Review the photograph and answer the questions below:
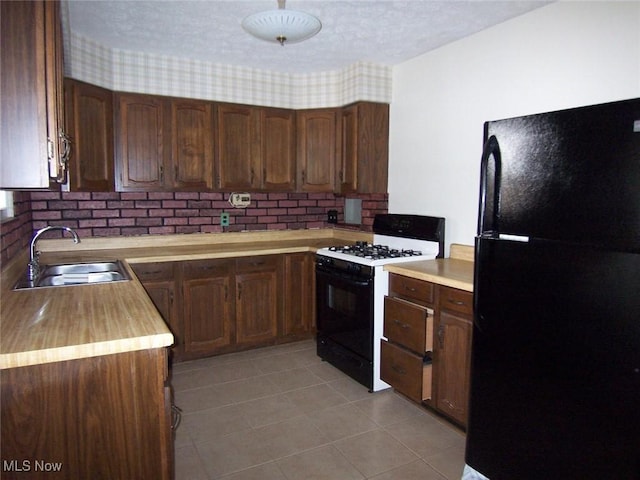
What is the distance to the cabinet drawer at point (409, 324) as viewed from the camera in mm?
2502

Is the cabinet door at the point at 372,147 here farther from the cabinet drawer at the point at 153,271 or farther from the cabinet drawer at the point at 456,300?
the cabinet drawer at the point at 153,271

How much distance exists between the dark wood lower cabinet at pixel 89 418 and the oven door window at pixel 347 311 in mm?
1595

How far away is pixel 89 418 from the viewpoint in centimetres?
134

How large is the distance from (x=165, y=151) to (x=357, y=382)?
2.23 m

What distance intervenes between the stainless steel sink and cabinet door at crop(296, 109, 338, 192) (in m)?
1.71

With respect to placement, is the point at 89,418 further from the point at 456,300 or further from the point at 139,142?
the point at 139,142

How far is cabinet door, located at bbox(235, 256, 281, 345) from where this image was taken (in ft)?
11.3

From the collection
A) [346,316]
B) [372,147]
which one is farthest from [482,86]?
[346,316]

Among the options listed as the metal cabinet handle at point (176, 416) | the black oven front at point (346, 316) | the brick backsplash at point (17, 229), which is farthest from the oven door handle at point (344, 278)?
the brick backsplash at point (17, 229)

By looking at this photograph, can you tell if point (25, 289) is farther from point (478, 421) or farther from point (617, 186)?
point (617, 186)

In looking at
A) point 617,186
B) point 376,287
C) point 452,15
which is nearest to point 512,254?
point 617,186

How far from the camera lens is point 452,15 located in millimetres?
2514

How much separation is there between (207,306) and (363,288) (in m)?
1.26

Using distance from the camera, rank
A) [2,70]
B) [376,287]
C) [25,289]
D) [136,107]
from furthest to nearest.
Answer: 1. [136,107]
2. [376,287]
3. [25,289]
4. [2,70]
